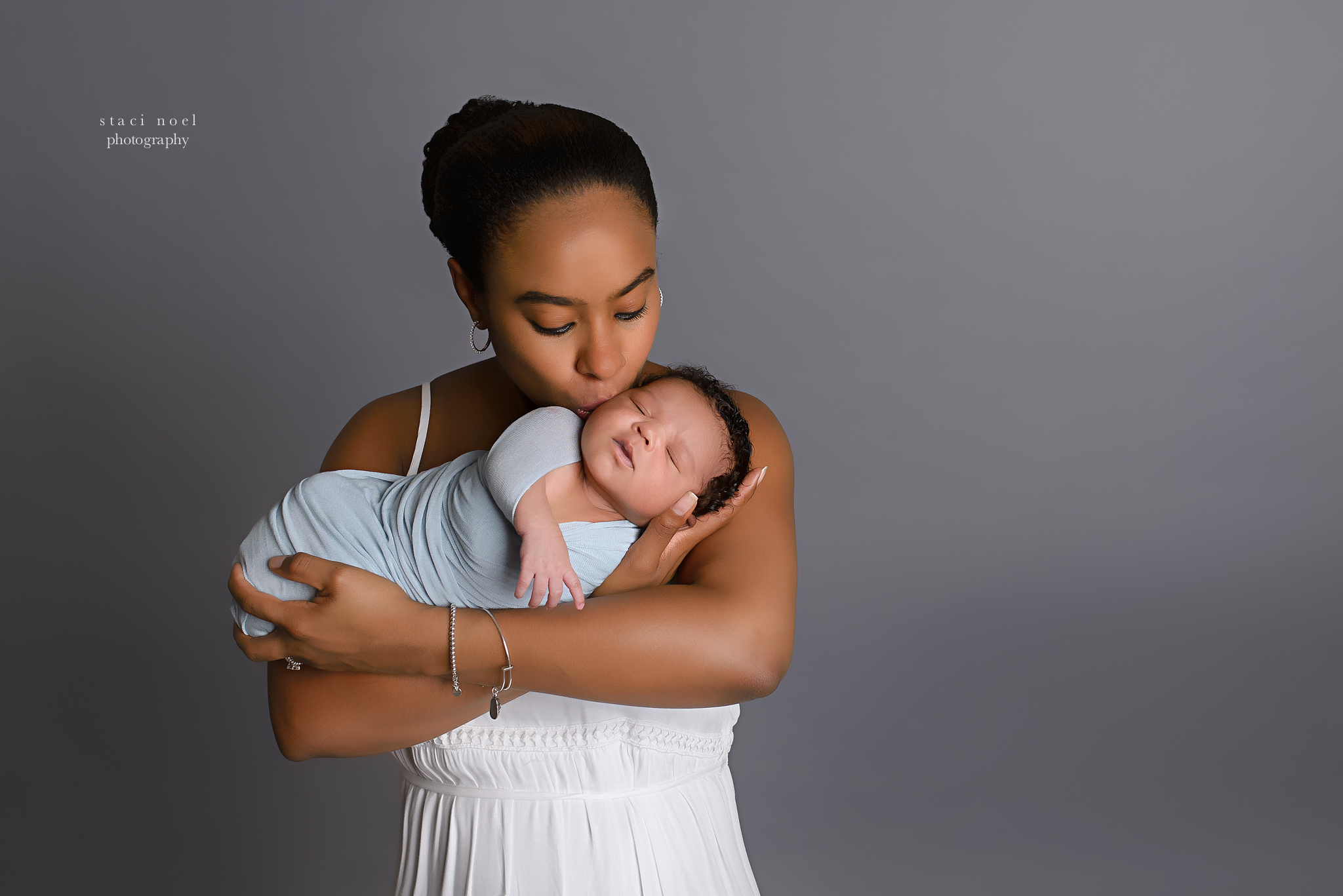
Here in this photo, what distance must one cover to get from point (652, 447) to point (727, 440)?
0.19 meters

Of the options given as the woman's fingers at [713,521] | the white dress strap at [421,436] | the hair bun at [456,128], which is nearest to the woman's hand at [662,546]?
the woman's fingers at [713,521]

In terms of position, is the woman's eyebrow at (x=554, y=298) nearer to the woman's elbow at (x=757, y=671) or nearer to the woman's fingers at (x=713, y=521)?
the woman's fingers at (x=713, y=521)

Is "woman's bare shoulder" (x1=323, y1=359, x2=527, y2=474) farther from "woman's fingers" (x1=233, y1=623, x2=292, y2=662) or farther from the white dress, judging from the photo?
the white dress

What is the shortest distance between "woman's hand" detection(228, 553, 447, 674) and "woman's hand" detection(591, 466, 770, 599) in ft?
1.02

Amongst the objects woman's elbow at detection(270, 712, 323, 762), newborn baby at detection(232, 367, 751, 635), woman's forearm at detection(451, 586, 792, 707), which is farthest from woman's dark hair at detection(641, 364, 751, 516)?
woman's elbow at detection(270, 712, 323, 762)

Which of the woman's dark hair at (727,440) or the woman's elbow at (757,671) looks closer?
the woman's elbow at (757,671)

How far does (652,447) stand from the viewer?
2047 millimetres

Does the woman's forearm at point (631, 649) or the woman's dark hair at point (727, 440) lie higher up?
the woman's dark hair at point (727, 440)

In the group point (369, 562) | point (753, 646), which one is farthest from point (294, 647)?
point (753, 646)

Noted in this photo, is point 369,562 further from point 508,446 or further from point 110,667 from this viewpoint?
point 110,667

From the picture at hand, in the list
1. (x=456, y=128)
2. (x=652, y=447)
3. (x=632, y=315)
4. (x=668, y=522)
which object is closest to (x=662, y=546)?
(x=668, y=522)

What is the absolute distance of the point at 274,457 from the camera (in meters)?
4.25

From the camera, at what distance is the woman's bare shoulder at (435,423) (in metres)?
2.33

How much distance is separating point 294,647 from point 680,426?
74cm
